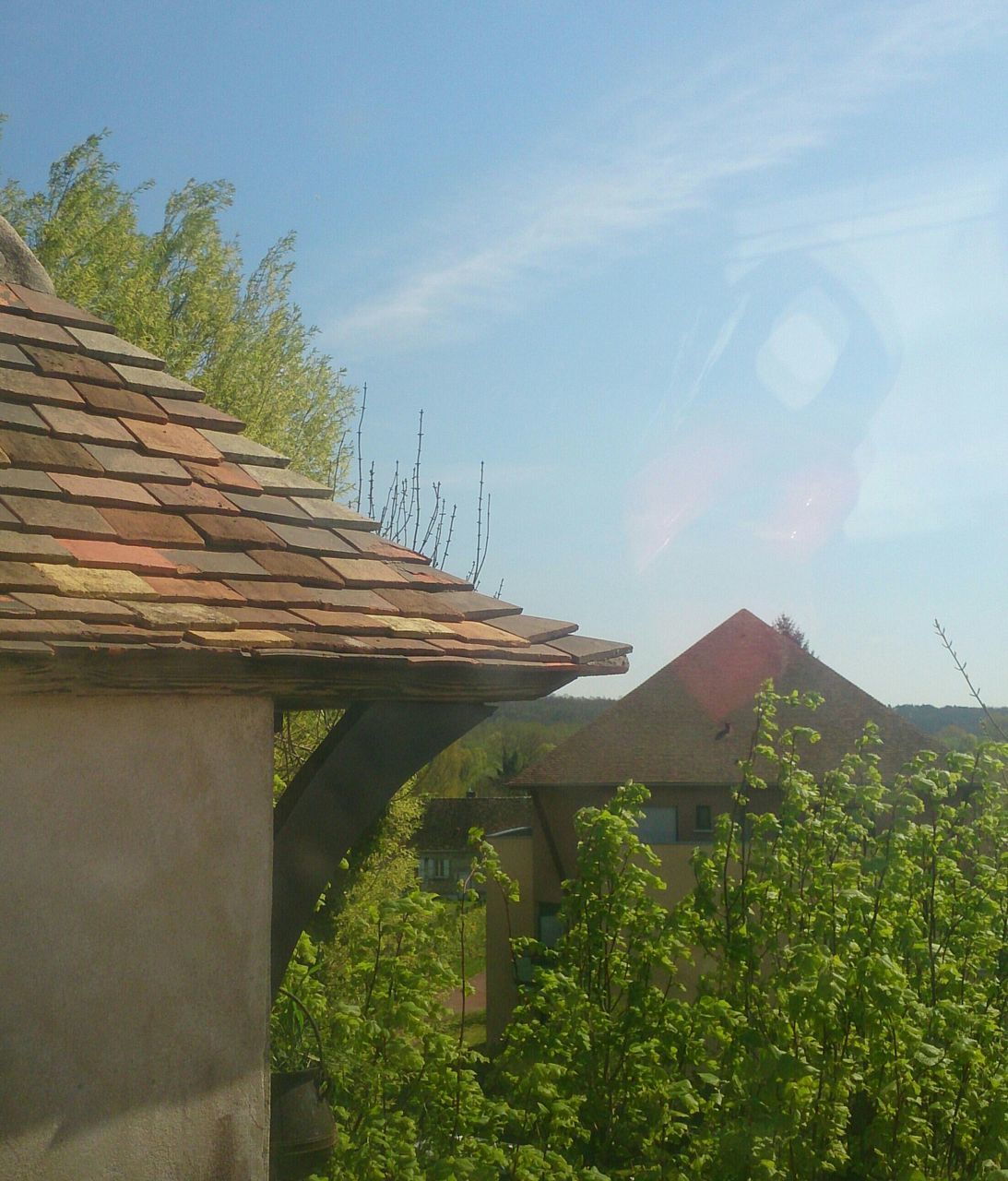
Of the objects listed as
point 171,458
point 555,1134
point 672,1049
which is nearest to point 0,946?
point 171,458

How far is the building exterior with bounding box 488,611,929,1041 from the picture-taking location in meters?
19.4

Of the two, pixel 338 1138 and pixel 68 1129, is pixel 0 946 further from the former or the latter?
pixel 338 1138

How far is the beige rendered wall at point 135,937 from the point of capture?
2600mm

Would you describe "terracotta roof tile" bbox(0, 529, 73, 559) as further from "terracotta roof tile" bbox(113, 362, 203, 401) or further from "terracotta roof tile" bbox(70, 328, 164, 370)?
"terracotta roof tile" bbox(70, 328, 164, 370)

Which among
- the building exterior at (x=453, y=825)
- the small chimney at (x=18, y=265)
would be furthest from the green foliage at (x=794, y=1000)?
the building exterior at (x=453, y=825)

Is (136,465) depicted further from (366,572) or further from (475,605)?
(475,605)

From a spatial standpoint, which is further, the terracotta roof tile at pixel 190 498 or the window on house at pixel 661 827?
the window on house at pixel 661 827

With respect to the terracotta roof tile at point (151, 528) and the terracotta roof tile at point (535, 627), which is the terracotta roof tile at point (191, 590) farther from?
the terracotta roof tile at point (535, 627)

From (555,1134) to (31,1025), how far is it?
2.26 meters

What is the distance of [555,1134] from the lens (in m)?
4.17

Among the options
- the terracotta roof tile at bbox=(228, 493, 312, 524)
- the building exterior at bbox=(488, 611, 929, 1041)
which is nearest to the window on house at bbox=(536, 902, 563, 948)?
the building exterior at bbox=(488, 611, 929, 1041)

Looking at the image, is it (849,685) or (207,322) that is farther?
(849,685)

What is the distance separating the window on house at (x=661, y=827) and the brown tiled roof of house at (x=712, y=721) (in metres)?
0.53

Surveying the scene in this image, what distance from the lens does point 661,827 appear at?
19500 mm
